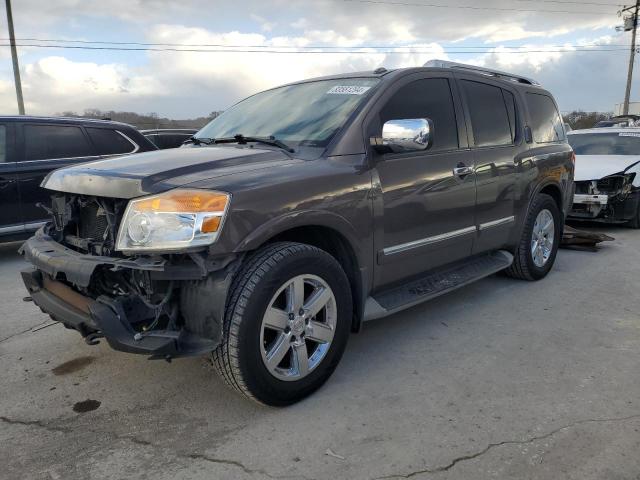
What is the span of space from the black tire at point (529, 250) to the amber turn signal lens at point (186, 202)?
3.40 metres

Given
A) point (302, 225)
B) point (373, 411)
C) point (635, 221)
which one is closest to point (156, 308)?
point (302, 225)

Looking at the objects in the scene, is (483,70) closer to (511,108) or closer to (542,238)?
(511,108)

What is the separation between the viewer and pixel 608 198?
7.86m

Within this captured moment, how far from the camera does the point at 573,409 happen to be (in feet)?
9.32

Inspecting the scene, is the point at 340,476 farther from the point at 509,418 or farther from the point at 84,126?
the point at 84,126

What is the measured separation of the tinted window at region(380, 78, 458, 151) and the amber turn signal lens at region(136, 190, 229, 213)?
4.73 ft

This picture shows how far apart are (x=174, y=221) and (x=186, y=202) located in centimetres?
10

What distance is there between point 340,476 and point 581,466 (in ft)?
3.53

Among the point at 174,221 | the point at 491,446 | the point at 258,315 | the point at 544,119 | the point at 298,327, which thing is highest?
the point at 544,119

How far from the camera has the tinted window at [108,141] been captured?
697cm

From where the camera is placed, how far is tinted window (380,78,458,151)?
361 centimetres

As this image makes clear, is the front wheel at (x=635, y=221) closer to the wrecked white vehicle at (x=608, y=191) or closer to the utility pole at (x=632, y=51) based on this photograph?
the wrecked white vehicle at (x=608, y=191)

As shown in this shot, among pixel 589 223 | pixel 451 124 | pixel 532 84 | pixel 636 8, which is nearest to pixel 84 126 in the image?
pixel 451 124

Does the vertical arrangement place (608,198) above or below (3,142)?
below
